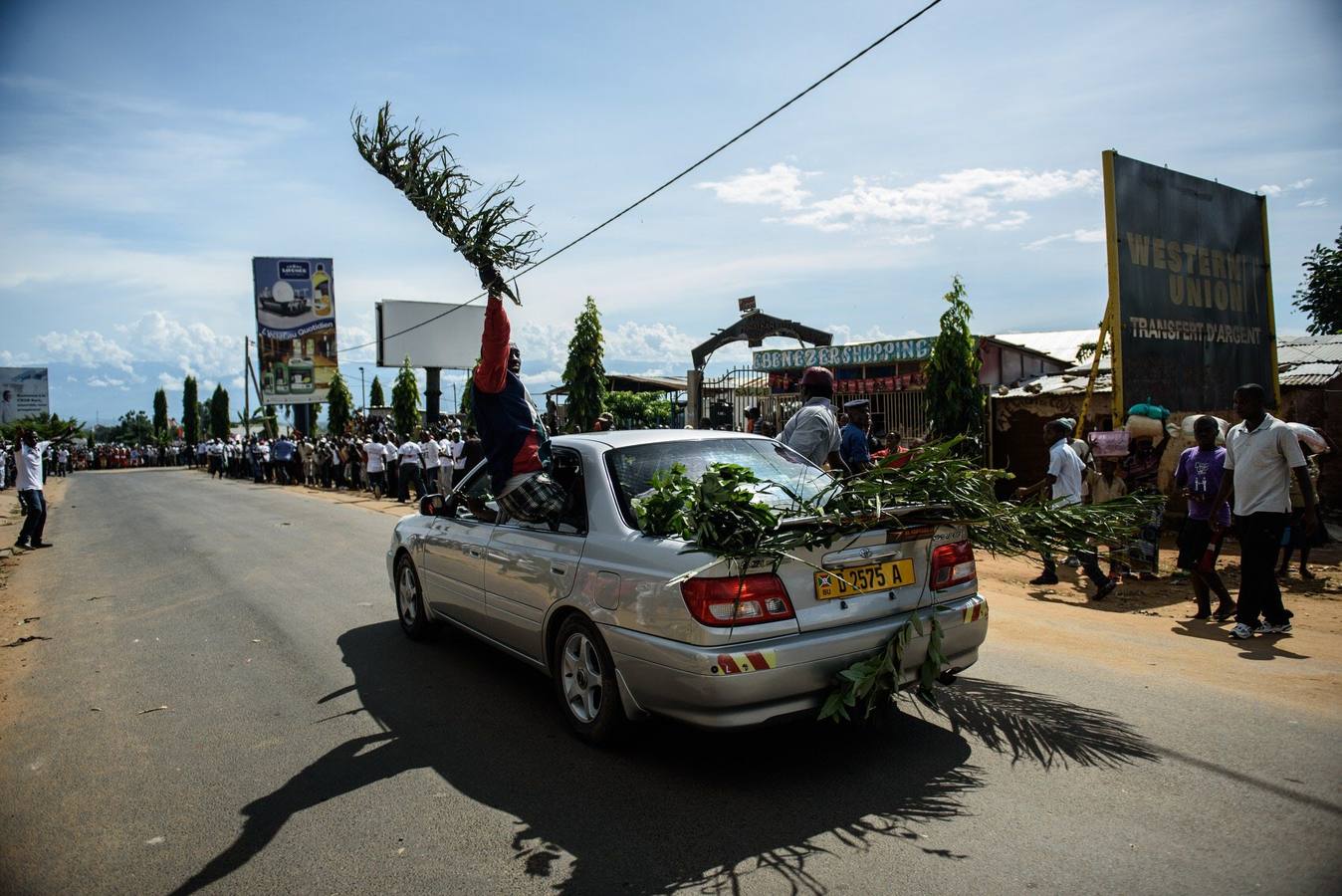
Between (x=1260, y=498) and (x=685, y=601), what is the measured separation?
485cm

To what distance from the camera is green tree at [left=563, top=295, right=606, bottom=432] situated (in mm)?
22578

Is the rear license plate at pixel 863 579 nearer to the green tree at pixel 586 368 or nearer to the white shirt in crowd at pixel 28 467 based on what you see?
the white shirt in crowd at pixel 28 467

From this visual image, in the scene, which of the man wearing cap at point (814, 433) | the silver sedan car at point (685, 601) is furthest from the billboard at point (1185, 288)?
the silver sedan car at point (685, 601)

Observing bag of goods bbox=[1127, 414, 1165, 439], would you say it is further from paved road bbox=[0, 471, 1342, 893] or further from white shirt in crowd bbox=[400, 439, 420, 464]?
white shirt in crowd bbox=[400, 439, 420, 464]

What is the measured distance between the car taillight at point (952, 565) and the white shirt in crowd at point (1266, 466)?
3172 mm

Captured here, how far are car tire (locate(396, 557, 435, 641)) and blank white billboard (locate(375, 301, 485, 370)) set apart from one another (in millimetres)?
40463

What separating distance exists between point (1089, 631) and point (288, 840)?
5.73m

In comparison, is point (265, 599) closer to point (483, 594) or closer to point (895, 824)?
point (483, 594)

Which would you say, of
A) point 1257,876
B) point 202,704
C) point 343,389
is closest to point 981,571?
point 1257,876

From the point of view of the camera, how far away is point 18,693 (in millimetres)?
5562

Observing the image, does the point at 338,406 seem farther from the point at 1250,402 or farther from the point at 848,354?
the point at 1250,402

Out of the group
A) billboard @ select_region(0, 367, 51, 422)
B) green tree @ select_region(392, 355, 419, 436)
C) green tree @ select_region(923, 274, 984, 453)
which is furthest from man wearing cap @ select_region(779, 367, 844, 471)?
billboard @ select_region(0, 367, 51, 422)

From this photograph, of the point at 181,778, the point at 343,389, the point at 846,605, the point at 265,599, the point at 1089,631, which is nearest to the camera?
the point at 846,605

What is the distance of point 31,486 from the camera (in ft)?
43.2
